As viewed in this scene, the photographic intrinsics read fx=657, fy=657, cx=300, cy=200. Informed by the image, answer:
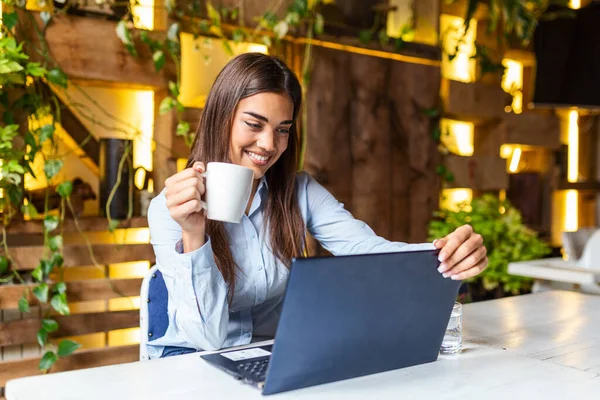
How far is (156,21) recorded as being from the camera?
251cm

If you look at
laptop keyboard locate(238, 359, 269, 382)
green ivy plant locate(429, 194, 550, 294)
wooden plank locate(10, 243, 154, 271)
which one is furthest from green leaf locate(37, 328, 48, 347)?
green ivy plant locate(429, 194, 550, 294)

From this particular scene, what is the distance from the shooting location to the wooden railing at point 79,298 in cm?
216

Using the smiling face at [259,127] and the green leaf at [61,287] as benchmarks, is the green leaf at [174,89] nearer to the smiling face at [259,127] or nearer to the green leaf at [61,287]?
the green leaf at [61,287]

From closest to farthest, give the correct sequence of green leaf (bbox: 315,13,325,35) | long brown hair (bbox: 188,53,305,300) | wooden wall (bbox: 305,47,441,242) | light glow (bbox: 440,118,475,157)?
long brown hair (bbox: 188,53,305,300) < green leaf (bbox: 315,13,325,35) < wooden wall (bbox: 305,47,441,242) < light glow (bbox: 440,118,475,157)

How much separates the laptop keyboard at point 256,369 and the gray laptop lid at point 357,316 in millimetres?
48

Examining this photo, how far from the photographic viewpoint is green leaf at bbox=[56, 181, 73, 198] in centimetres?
215

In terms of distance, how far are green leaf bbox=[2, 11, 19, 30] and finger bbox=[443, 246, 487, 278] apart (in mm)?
1624

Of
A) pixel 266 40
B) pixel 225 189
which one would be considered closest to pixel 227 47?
pixel 266 40

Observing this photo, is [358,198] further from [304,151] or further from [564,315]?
[564,315]

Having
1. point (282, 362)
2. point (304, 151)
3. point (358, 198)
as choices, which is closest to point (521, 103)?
point (358, 198)

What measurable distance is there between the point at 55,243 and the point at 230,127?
998 millimetres

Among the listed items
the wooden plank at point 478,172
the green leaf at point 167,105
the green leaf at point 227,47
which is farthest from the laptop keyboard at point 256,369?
the wooden plank at point 478,172

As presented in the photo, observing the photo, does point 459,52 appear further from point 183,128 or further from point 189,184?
point 189,184

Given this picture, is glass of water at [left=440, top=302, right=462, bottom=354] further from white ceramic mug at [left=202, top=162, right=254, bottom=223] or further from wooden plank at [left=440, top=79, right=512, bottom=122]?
wooden plank at [left=440, top=79, right=512, bottom=122]
